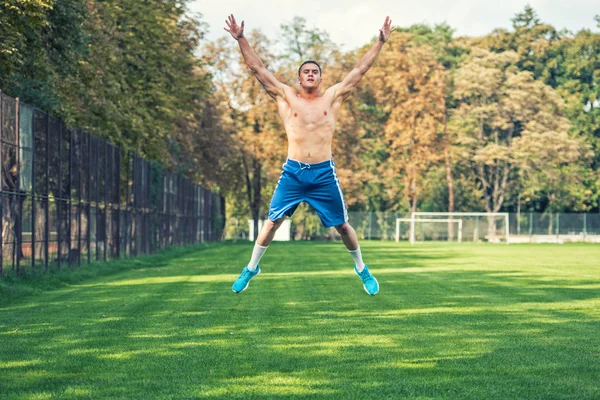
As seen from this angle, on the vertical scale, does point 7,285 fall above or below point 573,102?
below

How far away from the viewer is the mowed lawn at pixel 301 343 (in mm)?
7238

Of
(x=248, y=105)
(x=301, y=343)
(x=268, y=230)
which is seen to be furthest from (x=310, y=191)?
(x=248, y=105)

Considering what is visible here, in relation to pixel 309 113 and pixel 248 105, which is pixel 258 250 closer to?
pixel 309 113

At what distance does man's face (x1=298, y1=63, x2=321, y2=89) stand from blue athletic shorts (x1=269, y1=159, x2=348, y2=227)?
2.87ft

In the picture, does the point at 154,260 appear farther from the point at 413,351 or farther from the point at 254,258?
the point at 413,351

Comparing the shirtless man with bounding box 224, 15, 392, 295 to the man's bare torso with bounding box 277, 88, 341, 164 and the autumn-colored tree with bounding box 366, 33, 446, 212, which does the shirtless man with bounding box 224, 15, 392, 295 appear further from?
the autumn-colored tree with bounding box 366, 33, 446, 212

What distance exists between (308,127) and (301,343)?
7.79ft

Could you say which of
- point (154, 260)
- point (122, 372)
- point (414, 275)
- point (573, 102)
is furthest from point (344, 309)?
point (573, 102)

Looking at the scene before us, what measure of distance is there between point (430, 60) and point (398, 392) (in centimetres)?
7140

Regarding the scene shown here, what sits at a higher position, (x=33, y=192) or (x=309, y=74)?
(x=309, y=74)

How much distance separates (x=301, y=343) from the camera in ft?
31.8

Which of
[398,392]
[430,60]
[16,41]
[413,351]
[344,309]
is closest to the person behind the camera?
[398,392]

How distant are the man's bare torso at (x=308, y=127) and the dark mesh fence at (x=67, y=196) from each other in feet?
30.3

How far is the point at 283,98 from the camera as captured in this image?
1061 centimetres
